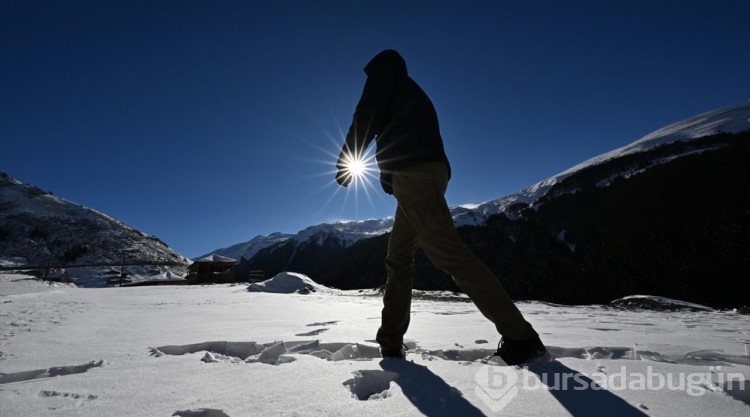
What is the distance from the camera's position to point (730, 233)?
8.63 m

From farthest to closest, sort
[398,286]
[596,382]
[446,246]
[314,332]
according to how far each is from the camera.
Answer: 1. [314,332]
2. [398,286]
3. [446,246]
4. [596,382]

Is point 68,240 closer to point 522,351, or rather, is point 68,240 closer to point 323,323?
point 323,323

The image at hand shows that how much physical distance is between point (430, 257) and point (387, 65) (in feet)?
3.67

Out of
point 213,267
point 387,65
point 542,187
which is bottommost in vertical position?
point 213,267

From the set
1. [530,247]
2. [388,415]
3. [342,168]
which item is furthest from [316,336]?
[530,247]

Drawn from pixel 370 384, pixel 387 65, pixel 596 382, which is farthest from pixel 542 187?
pixel 370 384

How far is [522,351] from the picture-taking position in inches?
53.6

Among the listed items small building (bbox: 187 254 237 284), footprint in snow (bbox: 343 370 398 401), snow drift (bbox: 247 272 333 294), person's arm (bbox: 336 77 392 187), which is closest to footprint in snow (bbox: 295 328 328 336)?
footprint in snow (bbox: 343 370 398 401)

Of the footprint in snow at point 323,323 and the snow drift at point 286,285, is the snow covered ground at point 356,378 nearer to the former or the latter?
the footprint in snow at point 323,323

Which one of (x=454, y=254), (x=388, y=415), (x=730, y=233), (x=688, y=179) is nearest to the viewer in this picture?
(x=388, y=415)

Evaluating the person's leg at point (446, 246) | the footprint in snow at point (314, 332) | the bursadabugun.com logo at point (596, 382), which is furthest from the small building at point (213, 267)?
the bursadabugun.com logo at point (596, 382)

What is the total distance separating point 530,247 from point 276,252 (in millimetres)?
70736

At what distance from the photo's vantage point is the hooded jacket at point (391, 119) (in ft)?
5.73

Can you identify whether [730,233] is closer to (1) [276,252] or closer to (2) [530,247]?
(2) [530,247]
